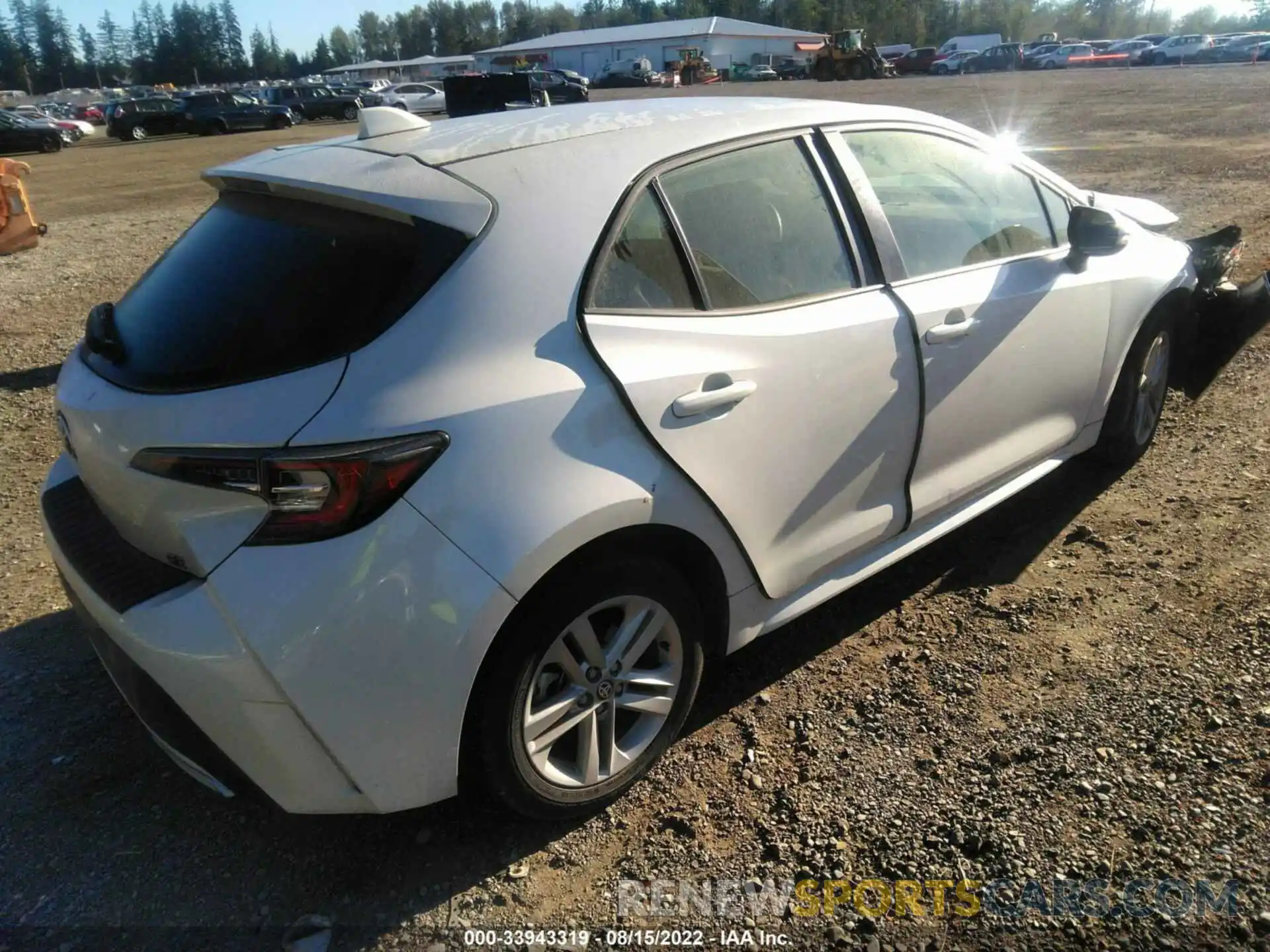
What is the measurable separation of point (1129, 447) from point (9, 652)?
4.51 metres

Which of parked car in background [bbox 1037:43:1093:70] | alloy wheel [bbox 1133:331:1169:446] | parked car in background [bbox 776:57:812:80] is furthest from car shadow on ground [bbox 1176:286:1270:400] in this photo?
parked car in background [bbox 776:57:812:80]

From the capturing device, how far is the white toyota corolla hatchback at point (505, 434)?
1977 mm

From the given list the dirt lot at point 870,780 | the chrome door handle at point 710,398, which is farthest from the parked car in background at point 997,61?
the chrome door handle at point 710,398

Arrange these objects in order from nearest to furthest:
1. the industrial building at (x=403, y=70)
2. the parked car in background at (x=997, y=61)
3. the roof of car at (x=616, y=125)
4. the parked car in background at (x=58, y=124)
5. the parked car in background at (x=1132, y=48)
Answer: the roof of car at (x=616, y=125) → the parked car in background at (x=58, y=124) → the parked car in background at (x=1132, y=48) → the parked car in background at (x=997, y=61) → the industrial building at (x=403, y=70)

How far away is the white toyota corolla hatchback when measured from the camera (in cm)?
198

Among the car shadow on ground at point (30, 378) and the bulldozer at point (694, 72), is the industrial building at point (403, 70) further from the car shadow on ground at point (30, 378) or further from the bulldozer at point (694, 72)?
the car shadow on ground at point (30, 378)

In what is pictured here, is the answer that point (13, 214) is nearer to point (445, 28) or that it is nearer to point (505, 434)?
point (505, 434)

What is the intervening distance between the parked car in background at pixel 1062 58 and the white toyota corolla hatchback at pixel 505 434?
58.6m

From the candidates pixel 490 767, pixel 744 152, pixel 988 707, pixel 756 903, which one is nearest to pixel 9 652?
pixel 490 767

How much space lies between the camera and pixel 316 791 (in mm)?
2082

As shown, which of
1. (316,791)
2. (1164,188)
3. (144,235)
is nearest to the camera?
(316,791)

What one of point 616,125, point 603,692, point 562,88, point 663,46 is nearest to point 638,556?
point 603,692

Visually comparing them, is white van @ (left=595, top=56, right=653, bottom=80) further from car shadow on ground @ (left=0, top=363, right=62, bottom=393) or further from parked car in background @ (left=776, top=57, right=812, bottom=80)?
car shadow on ground @ (left=0, top=363, right=62, bottom=393)

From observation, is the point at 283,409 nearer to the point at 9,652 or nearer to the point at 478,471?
the point at 478,471
